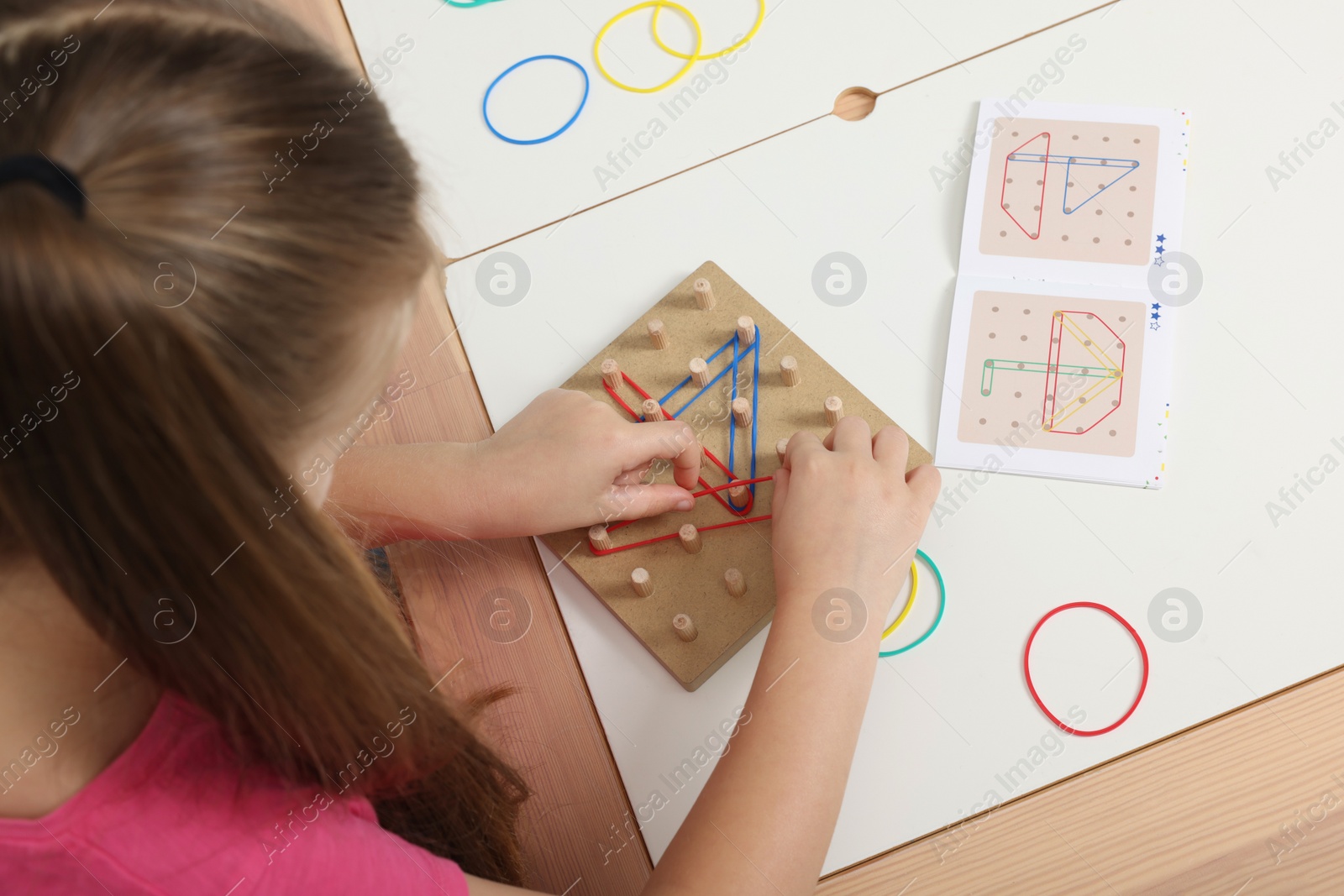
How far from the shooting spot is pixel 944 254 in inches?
37.7

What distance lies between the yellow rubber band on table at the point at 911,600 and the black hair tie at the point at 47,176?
24.6 inches

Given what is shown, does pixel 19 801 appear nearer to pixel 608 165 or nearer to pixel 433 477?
pixel 433 477

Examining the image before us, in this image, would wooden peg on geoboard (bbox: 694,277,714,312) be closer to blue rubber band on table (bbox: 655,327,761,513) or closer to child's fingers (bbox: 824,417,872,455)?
blue rubber band on table (bbox: 655,327,761,513)

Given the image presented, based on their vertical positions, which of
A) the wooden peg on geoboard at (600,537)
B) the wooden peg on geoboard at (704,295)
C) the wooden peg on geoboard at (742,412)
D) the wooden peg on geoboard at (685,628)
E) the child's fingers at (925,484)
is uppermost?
the wooden peg on geoboard at (704,295)

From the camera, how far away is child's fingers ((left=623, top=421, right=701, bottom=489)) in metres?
0.85

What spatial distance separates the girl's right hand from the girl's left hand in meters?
0.09

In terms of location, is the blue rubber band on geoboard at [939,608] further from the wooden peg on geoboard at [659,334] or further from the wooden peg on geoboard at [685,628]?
the wooden peg on geoboard at [659,334]

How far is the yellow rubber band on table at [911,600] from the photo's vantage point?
2.68 ft

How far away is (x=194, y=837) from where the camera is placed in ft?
2.00

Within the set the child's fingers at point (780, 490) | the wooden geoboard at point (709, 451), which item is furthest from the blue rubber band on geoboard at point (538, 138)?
the child's fingers at point (780, 490)

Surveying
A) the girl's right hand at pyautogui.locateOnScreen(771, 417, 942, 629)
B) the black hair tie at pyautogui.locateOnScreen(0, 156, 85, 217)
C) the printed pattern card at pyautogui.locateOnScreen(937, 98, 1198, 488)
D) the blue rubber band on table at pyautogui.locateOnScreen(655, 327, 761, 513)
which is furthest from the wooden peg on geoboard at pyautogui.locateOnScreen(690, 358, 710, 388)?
the black hair tie at pyautogui.locateOnScreen(0, 156, 85, 217)

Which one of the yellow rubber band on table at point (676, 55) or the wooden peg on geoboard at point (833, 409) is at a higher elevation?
the yellow rubber band on table at point (676, 55)

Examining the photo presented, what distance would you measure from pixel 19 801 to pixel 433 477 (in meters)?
0.39

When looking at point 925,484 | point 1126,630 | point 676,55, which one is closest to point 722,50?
point 676,55
